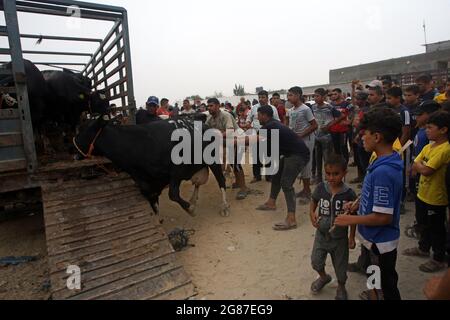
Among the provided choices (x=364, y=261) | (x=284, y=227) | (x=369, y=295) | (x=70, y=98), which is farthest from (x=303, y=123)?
(x=70, y=98)

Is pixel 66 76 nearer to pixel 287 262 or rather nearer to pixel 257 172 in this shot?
pixel 257 172

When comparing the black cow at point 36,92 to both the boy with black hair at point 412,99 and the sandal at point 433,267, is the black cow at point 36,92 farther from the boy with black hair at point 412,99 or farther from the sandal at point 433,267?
the boy with black hair at point 412,99

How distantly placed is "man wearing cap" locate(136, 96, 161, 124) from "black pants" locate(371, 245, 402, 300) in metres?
4.42

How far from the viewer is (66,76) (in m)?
5.40

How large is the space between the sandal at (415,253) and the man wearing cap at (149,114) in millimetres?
4256

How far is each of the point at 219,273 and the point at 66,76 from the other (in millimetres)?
4248

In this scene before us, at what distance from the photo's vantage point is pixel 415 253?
320 centimetres

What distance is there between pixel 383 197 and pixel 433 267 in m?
1.39

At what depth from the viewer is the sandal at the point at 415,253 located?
3.18 m

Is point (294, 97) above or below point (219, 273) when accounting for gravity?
above

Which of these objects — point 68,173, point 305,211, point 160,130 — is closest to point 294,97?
point 305,211

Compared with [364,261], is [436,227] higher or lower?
higher

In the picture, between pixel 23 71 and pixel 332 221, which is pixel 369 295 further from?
pixel 23 71

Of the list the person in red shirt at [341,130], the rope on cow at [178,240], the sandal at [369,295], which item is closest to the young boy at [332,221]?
the sandal at [369,295]
